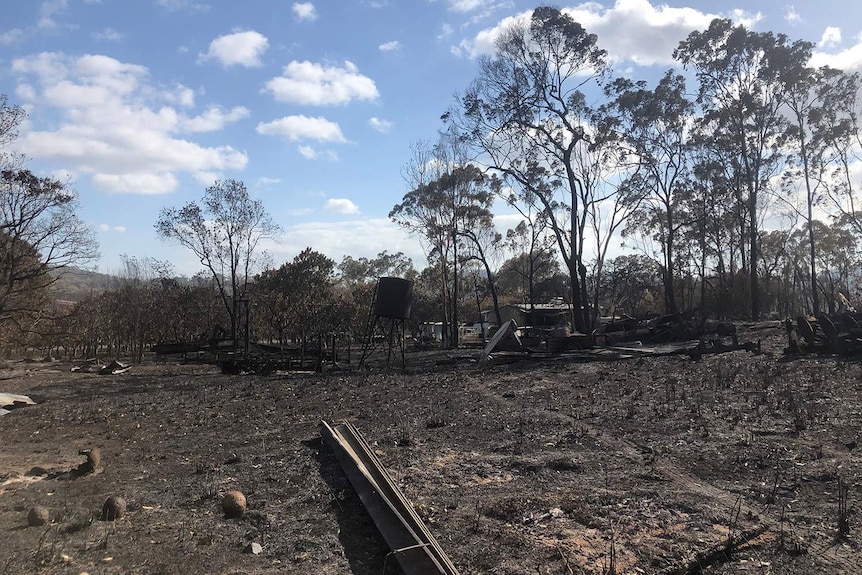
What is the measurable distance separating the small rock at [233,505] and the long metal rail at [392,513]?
3.43 ft

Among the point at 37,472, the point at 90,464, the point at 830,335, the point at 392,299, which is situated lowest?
the point at 37,472

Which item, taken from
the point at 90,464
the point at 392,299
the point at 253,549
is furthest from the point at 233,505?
the point at 392,299

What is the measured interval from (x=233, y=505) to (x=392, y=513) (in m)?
1.54

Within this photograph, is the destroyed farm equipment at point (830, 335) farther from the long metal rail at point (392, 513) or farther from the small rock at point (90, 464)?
the small rock at point (90, 464)

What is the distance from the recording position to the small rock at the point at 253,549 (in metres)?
4.33

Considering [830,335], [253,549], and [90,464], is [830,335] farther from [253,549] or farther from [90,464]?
[90,464]

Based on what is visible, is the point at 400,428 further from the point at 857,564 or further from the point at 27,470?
the point at 857,564

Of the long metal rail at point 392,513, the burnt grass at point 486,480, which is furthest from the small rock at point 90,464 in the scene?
the long metal rail at point 392,513

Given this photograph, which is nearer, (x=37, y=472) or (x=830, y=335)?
(x=37, y=472)

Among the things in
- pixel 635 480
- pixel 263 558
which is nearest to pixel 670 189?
pixel 635 480

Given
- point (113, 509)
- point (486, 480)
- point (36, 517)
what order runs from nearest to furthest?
point (36, 517), point (113, 509), point (486, 480)

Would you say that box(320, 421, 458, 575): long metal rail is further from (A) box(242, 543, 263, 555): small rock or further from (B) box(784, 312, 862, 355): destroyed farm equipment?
(B) box(784, 312, 862, 355): destroyed farm equipment

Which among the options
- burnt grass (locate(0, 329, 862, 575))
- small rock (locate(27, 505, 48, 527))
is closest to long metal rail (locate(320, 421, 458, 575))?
burnt grass (locate(0, 329, 862, 575))

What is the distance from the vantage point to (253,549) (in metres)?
4.35
